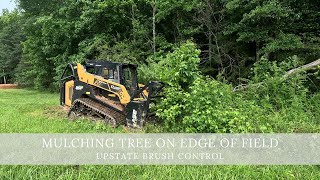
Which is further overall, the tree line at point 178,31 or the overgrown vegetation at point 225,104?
the tree line at point 178,31

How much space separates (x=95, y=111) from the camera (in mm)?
6930

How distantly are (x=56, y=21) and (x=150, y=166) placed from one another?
1625 cm

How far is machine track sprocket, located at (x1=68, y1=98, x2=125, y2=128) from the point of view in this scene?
6.41 metres

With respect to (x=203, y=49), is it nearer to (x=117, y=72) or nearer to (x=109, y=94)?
(x=117, y=72)

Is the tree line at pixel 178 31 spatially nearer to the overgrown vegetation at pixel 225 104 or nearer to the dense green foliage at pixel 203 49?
the dense green foliage at pixel 203 49

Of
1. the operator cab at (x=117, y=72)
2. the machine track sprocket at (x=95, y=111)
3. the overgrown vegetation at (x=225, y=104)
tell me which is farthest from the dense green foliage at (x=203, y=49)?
the machine track sprocket at (x=95, y=111)

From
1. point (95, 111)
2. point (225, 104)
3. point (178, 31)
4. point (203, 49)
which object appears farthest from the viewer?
point (178, 31)

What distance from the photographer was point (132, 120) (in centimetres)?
602

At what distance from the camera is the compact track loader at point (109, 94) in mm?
6034

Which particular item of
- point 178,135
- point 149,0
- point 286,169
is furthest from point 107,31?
point 286,169

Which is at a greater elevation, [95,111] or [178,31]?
[178,31]

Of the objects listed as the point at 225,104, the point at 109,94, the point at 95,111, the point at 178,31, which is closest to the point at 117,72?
the point at 109,94

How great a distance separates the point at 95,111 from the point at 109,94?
506 mm

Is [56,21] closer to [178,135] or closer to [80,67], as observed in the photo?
[80,67]
